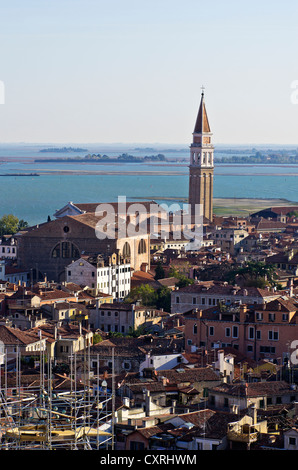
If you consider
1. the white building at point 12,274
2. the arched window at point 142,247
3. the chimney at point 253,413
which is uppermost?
the chimney at point 253,413

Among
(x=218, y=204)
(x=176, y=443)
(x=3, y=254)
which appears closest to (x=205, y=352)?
(x=176, y=443)

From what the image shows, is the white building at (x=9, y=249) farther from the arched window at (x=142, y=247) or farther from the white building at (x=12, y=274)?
the arched window at (x=142, y=247)

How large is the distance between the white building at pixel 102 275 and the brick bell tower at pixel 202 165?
2437 centimetres

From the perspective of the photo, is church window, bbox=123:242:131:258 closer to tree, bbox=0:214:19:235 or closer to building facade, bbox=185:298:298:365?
tree, bbox=0:214:19:235

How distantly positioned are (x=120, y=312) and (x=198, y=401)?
8.74 m

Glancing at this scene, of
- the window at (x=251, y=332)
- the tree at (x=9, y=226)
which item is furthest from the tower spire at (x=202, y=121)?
the window at (x=251, y=332)

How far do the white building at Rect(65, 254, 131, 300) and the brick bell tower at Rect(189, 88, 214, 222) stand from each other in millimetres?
24370

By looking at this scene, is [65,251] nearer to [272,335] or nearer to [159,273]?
[159,273]

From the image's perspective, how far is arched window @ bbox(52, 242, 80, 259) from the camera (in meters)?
33.1

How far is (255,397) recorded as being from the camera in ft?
Answer: 44.5

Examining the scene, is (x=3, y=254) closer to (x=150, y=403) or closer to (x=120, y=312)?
(x=120, y=312)

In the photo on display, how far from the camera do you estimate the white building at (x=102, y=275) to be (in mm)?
28797

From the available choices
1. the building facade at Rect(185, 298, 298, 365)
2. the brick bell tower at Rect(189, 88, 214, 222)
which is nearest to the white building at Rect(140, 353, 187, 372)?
the building facade at Rect(185, 298, 298, 365)

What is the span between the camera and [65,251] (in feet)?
109
